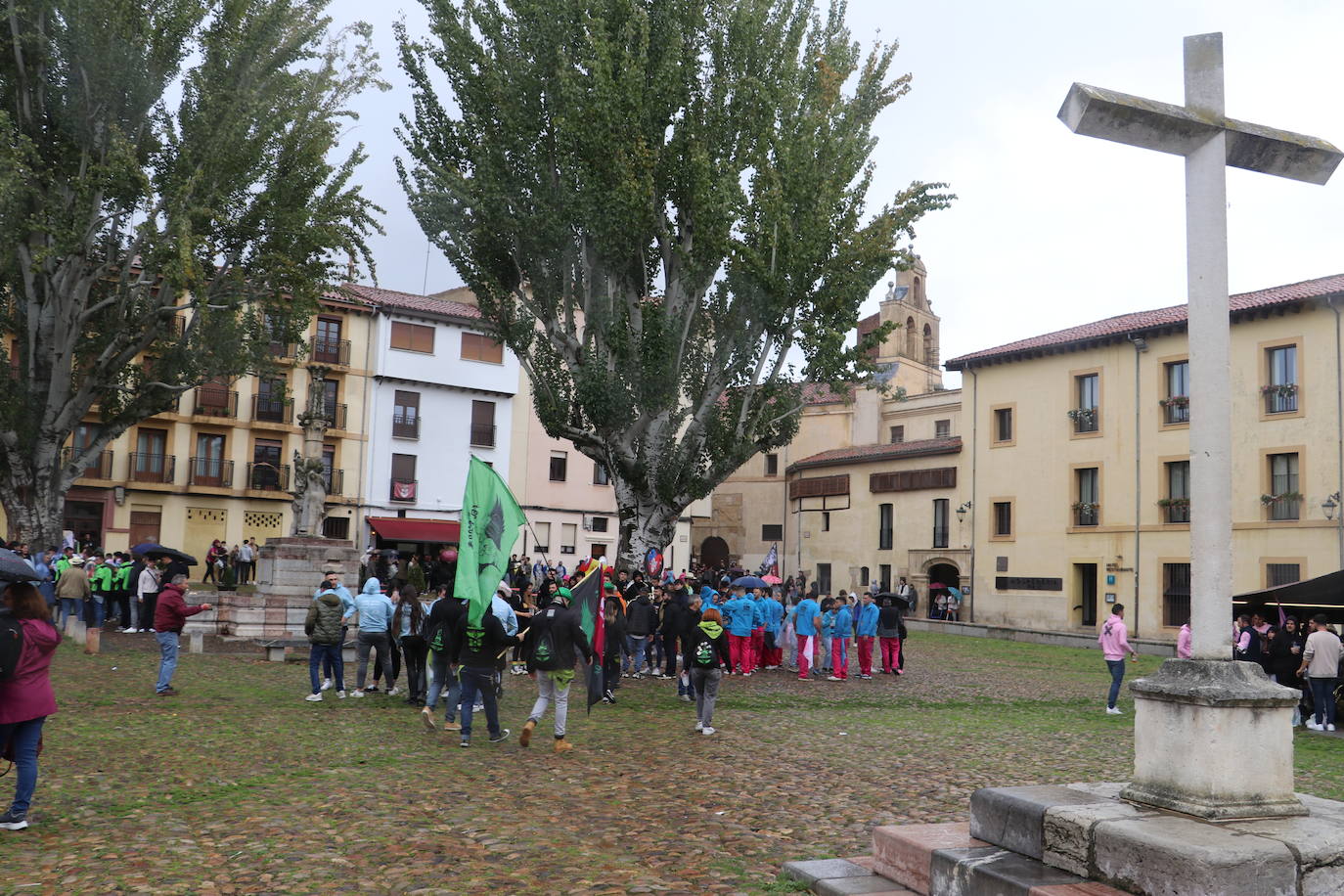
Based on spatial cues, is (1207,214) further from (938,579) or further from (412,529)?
(412,529)

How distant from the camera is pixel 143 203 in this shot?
22.9 meters

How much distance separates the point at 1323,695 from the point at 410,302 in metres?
40.3

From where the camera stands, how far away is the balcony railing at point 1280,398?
32.7 meters

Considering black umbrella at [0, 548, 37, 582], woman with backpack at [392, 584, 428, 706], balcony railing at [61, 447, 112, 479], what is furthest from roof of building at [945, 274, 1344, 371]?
balcony railing at [61, 447, 112, 479]

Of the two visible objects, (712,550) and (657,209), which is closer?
(657,209)

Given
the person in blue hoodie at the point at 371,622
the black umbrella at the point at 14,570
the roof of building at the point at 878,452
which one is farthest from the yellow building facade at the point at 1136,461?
the black umbrella at the point at 14,570

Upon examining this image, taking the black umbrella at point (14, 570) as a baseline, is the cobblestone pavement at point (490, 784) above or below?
below

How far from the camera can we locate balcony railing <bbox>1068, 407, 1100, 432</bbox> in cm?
3800

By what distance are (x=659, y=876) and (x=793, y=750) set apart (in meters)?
5.12

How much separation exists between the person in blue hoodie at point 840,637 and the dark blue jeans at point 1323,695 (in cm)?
723

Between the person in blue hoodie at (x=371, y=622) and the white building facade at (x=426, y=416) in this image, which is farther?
the white building facade at (x=426, y=416)

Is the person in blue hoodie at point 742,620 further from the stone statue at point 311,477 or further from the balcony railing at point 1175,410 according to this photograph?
the balcony railing at point 1175,410

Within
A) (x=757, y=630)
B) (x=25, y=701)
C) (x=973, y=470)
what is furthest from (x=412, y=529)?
(x=25, y=701)

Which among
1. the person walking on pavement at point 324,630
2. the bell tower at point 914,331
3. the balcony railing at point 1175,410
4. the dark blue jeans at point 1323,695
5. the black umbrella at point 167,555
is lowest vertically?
the dark blue jeans at point 1323,695
